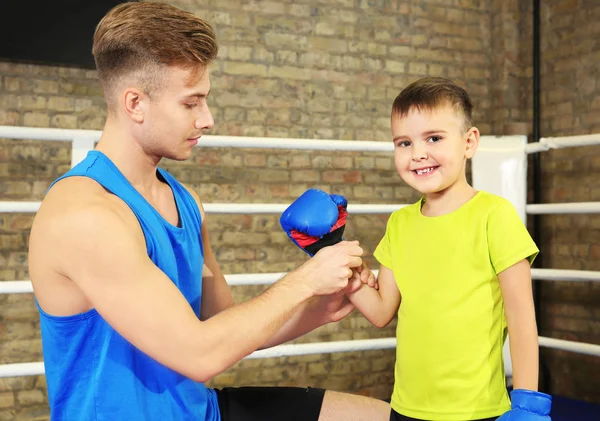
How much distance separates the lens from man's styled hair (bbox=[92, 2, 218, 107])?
1307 mm

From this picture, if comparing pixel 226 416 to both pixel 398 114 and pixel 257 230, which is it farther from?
pixel 257 230

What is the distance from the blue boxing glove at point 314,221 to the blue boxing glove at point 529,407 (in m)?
0.51

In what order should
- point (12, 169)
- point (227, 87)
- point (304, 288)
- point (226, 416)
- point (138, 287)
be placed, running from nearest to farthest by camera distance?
point (138, 287), point (304, 288), point (226, 416), point (12, 169), point (227, 87)

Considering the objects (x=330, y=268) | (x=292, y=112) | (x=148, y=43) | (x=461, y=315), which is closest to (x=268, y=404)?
(x=330, y=268)

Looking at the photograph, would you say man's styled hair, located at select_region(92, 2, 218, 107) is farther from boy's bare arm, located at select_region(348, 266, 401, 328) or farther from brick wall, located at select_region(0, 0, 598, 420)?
brick wall, located at select_region(0, 0, 598, 420)

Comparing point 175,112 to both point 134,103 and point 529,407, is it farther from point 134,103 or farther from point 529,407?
point 529,407

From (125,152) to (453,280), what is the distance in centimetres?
73

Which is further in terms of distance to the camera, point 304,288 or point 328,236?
point 328,236

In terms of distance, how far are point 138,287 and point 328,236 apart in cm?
50

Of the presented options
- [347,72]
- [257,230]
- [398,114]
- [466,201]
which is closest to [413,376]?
[466,201]

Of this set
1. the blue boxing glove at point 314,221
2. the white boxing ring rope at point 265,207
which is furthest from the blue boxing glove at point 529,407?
the white boxing ring rope at point 265,207

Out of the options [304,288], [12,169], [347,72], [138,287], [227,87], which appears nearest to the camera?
[138,287]

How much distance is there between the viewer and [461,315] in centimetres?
143

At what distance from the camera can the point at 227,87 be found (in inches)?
146
